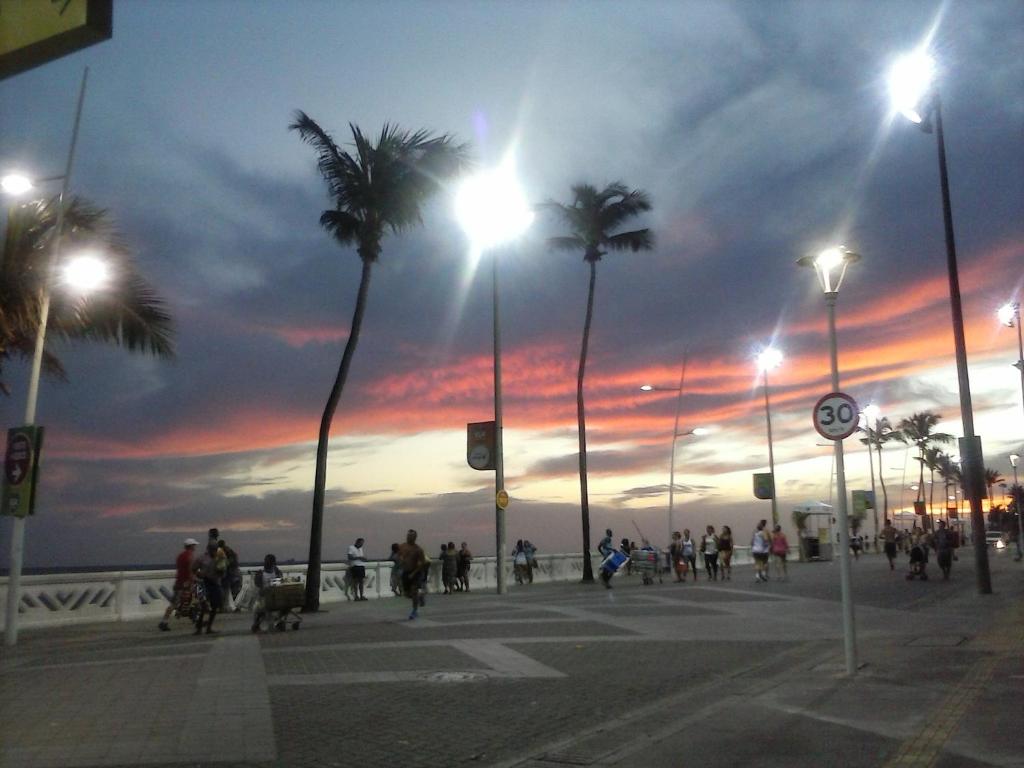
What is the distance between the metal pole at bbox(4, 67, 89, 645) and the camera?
1669cm

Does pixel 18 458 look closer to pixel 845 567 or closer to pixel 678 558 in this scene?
pixel 845 567

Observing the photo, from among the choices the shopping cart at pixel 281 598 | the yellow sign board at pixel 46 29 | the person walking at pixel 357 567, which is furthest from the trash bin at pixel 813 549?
the yellow sign board at pixel 46 29

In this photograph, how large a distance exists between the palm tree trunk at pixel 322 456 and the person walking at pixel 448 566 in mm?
6648

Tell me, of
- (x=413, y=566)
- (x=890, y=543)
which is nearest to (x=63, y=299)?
(x=413, y=566)

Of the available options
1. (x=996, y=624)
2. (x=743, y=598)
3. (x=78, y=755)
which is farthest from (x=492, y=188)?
(x=78, y=755)

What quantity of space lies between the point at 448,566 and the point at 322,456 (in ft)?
24.4

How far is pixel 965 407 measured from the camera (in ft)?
80.2

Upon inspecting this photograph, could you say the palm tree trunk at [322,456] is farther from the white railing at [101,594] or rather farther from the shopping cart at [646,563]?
the shopping cart at [646,563]

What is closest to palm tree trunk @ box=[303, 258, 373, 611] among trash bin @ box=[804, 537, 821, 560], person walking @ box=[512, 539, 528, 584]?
person walking @ box=[512, 539, 528, 584]

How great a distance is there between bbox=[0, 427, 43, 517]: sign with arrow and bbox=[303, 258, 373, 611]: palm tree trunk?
7.91 m

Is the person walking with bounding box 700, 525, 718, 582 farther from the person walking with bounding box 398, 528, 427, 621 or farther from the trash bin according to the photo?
the trash bin

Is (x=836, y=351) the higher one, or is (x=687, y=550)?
(x=836, y=351)

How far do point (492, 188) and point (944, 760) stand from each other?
22575mm

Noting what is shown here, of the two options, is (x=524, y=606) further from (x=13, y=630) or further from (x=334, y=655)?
(x=13, y=630)
